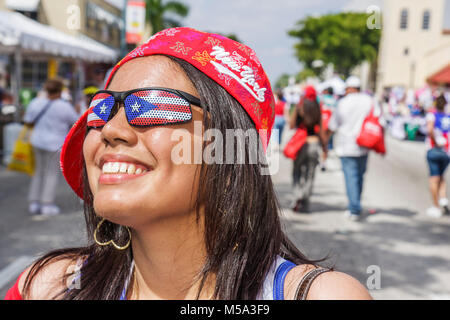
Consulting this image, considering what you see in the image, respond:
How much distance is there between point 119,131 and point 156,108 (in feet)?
0.38

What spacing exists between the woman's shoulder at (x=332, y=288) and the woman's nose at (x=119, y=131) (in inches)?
22.1

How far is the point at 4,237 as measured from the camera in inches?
215

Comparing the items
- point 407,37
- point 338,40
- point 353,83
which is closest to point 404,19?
point 407,37

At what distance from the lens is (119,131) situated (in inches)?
50.1

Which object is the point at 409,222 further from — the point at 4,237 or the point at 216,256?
the point at 216,256

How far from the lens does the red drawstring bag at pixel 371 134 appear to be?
6.19 meters

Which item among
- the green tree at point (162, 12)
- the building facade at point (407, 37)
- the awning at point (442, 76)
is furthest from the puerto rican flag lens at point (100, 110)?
the building facade at point (407, 37)

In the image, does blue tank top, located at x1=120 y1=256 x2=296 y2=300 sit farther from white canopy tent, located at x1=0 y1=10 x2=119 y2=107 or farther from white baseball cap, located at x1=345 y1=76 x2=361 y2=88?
white canopy tent, located at x1=0 y1=10 x2=119 y2=107

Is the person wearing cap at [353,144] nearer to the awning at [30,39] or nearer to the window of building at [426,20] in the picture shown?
the awning at [30,39]

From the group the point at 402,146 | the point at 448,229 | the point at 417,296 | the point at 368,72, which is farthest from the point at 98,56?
the point at 368,72

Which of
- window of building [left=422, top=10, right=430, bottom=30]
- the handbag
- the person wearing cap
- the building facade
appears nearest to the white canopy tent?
the handbag

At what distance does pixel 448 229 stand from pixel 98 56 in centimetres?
1369

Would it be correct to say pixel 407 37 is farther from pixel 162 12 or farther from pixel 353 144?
pixel 353 144

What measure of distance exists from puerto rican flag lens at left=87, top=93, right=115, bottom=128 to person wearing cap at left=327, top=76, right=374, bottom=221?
17.4 feet
